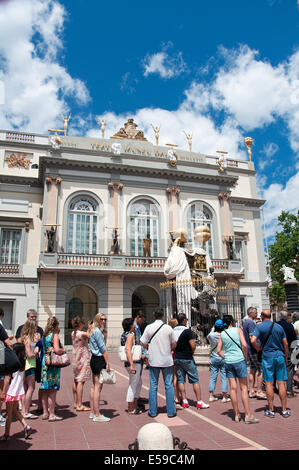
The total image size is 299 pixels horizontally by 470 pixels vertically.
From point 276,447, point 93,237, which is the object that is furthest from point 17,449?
point 93,237

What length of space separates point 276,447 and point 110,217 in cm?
2039

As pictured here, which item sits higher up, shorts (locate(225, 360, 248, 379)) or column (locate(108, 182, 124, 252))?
column (locate(108, 182, 124, 252))

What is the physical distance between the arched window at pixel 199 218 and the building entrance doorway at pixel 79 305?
807cm

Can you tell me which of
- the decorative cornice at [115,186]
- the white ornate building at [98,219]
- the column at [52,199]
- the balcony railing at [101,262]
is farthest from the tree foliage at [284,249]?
the column at [52,199]

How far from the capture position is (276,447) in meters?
4.84

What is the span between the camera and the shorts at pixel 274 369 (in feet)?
21.0

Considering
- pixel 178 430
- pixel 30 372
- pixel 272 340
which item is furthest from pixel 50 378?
pixel 272 340

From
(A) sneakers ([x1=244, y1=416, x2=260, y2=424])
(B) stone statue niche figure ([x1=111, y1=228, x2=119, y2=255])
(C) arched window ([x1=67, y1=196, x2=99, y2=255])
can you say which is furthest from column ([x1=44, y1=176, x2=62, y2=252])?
(A) sneakers ([x1=244, y1=416, x2=260, y2=424])

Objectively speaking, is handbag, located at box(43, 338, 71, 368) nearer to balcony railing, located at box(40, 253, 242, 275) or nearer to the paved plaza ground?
the paved plaza ground

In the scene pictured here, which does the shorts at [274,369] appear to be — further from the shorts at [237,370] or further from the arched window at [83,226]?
the arched window at [83,226]

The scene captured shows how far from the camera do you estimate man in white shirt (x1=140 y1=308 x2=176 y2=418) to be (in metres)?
6.38

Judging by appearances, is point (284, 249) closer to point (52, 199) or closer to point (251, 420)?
point (52, 199)

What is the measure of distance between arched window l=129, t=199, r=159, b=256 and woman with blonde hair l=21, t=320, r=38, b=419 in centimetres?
1768

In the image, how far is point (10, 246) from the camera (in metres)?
23.7
